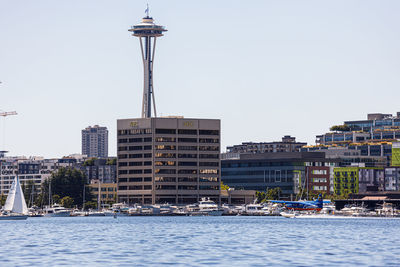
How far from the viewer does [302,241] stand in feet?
427

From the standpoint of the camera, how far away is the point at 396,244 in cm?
12369

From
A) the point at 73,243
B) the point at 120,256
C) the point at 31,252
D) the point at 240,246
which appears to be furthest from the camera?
the point at 73,243

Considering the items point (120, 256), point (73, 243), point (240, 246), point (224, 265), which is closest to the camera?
point (224, 265)

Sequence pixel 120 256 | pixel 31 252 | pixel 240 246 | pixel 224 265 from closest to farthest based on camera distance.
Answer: pixel 224 265, pixel 120 256, pixel 31 252, pixel 240 246

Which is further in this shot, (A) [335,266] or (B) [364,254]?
(B) [364,254]

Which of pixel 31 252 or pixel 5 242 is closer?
pixel 31 252

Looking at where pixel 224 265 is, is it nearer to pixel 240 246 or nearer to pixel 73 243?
pixel 240 246

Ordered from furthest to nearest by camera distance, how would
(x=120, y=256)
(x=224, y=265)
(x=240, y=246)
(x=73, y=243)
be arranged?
(x=73, y=243)
(x=240, y=246)
(x=120, y=256)
(x=224, y=265)

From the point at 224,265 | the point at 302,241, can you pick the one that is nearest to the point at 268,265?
the point at 224,265

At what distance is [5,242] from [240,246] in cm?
3528

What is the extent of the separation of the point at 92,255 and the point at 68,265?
1280cm

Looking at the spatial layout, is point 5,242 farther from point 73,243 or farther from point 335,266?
point 335,266

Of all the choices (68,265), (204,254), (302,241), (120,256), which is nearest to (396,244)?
(302,241)

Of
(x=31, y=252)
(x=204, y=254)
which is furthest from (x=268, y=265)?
(x=31, y=252)
